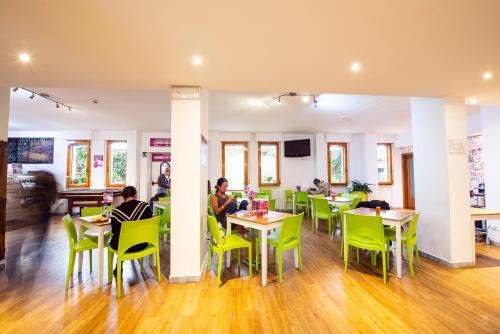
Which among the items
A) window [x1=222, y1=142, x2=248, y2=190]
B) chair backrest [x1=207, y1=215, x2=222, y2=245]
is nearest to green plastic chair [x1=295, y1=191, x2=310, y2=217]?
window [x1=222, y1=142, x2=248, y2=190]

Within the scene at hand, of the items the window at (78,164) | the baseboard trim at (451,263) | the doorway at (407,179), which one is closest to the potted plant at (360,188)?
the doorway at (407,179)

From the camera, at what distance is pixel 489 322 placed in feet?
6.80

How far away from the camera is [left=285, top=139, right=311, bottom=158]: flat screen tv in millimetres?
7777

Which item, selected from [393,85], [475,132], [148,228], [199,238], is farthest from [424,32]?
[475,132]

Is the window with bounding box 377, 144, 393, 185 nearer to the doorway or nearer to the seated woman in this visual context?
the doorway

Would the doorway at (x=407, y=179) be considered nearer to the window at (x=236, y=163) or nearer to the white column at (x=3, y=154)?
the window at (x=236, y=163)

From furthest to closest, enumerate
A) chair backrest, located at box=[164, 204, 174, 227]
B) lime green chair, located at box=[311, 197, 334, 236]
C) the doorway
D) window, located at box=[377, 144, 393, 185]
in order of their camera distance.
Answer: window, located at box=[377, 144, 393, 185]
the doorway
lime green chair, located at box=[311, 197, 334, 236]
chair backrest, located at box=[164, 204, 174, 227]

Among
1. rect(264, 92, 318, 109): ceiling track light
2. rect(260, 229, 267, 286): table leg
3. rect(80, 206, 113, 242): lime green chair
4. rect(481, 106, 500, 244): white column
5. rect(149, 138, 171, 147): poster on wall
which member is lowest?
rect(260, 229, 267, 286): table leg

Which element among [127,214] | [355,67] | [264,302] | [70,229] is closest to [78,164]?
[70,229]

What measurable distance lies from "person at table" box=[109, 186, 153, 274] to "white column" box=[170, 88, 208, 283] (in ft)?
1.16

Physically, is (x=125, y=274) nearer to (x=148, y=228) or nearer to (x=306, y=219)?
(x=148, y=228)

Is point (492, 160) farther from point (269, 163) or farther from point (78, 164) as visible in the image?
point (78, 164)

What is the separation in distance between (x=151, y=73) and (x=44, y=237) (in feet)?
15.2

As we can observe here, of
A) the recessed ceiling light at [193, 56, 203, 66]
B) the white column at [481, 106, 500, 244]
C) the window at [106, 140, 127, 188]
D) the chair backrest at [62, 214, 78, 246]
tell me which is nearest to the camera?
the recessed ceiling light at [193, 56, 203, 66]
